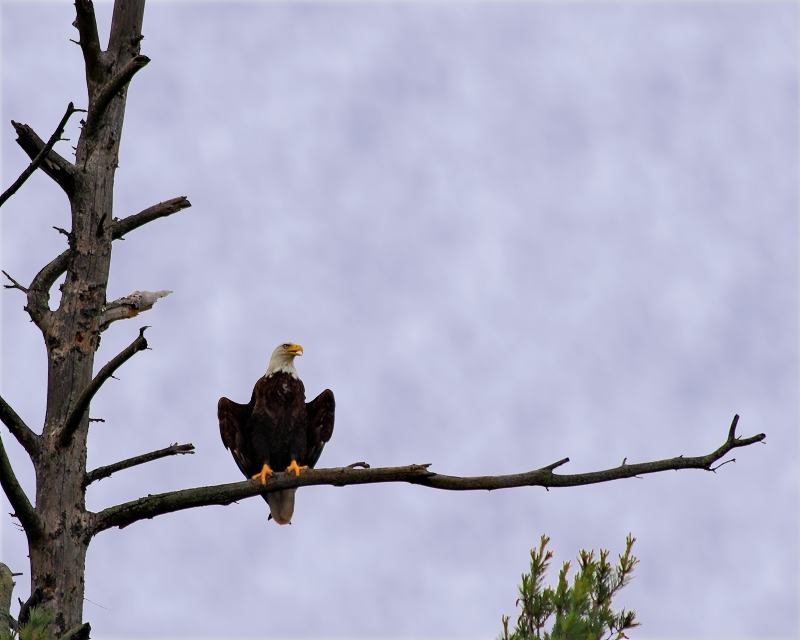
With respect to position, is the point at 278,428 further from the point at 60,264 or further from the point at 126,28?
the point at 126,28

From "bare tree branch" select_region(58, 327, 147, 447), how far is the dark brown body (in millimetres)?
2444

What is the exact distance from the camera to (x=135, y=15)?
541 centimetres

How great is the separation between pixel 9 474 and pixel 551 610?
257 cm

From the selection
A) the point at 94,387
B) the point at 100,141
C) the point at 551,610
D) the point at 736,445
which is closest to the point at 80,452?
the point at 94,387

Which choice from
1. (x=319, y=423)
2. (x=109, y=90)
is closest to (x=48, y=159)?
(x=109, y=90)

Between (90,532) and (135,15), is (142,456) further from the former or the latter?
(135,15)

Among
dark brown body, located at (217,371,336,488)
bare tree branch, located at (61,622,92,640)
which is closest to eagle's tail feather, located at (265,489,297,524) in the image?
dark brown body, located at (217,371,336,488)

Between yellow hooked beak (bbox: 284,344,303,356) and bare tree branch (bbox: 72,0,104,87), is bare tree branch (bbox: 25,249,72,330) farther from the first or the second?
yellow hooked beak (bbox: 284,344,303,356)

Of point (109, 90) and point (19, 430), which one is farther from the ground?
point (109, 90)

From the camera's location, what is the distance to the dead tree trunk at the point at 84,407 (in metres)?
4.33

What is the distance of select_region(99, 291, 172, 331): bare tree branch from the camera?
4.98m

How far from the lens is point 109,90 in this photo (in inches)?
191

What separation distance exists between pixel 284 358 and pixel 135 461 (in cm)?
298

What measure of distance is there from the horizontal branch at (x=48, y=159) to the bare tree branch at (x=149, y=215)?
35 cm
